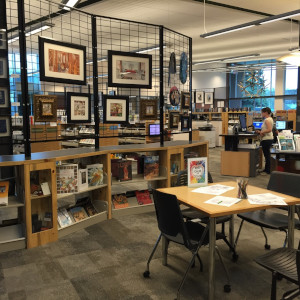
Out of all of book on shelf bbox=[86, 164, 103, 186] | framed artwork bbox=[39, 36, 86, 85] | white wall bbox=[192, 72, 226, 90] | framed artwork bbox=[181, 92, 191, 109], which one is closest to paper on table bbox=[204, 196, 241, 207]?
book on shelf bbox=[86, 164, 103, 186]

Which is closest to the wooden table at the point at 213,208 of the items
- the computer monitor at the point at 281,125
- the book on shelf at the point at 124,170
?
the book on shelf at the point at 124,170

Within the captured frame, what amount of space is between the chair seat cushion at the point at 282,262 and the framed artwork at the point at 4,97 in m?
3.39

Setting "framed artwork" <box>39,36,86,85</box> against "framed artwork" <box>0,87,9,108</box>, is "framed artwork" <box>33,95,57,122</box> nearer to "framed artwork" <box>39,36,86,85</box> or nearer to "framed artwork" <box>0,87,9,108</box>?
"framed artwork" <box>39,36,86,85</box>

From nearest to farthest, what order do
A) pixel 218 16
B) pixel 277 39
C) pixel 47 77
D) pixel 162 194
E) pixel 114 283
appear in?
pixel 162 194
pixel 114 283
pixel 47 77
pixel 218 16
pixel 277 39

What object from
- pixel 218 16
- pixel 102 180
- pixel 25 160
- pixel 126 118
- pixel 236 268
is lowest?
pixel 236 268

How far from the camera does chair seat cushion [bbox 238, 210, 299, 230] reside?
3.25m

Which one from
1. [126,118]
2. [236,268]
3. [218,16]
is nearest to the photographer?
[236,268]

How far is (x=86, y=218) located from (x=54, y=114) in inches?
56.5

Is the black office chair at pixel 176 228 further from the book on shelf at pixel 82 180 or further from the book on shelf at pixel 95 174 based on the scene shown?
the book on shelf at pixel 95 174

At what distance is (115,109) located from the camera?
509cm

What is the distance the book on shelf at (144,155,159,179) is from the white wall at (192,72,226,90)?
17130 millimetres

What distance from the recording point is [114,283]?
301cm

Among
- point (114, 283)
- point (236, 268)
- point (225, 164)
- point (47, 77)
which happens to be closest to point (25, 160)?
point (47, 77)

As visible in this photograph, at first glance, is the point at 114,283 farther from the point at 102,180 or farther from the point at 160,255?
the point at 102,180
